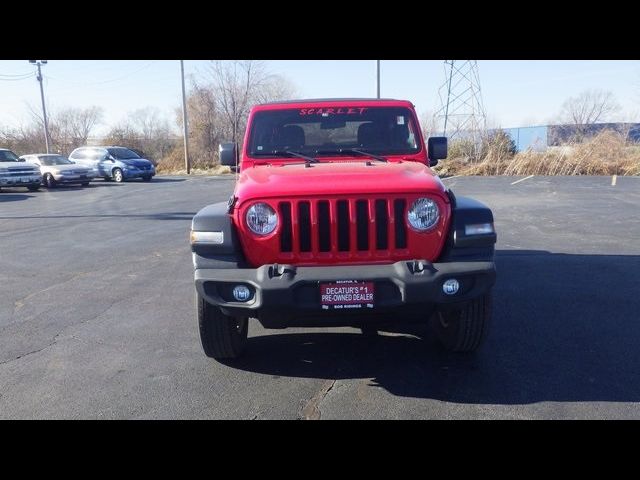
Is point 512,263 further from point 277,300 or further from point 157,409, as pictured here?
point 157,409

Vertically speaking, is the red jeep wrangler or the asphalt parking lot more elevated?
the red jeep wrangler

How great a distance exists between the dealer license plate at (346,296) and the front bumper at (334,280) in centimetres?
3

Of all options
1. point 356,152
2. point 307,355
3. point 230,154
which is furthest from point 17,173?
point 307,355

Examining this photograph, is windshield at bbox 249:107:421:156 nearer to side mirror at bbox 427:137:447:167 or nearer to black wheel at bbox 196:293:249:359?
side mirror at bbox 427:137:447:167

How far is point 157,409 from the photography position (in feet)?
11.7

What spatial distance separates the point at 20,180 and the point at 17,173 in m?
0.27

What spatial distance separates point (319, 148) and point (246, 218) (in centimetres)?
159

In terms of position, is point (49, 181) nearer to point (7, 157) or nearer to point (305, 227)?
point (7, 157)

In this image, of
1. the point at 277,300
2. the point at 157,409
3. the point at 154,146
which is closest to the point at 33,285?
the point at 157,409

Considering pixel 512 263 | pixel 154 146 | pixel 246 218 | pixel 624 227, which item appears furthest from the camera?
pixel 154 146

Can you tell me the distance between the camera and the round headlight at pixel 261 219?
3.78m

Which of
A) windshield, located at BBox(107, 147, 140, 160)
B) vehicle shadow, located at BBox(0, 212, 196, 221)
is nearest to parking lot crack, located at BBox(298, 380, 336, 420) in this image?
vehicle shadow, located at BBox(0, 212, 196, 221)

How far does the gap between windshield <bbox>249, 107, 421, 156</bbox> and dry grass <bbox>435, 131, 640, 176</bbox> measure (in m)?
22.8

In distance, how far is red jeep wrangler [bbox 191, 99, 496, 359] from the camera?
354 cm
